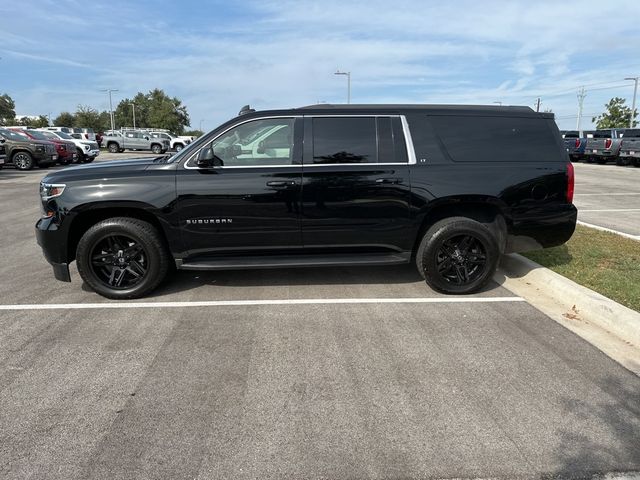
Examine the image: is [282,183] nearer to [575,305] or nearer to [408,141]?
[408,141]

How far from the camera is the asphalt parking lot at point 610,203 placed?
29.1ft

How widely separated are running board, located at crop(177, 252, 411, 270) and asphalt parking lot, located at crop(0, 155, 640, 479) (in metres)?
0.35

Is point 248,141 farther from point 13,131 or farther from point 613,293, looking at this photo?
point 13,131

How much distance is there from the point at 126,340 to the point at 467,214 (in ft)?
11.8

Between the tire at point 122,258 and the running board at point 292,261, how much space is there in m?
0.29

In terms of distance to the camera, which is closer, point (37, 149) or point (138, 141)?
point (37, 149)

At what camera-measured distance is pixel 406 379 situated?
3.35m

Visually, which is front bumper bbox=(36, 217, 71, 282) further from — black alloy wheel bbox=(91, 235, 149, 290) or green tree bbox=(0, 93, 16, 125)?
green tree bbox=(0, 93, 16, 125)

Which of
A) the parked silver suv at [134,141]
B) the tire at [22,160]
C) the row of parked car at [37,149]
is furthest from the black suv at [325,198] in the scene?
the parked silver suv at [134,141]

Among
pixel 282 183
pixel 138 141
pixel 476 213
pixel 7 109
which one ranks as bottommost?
pixel 476 213

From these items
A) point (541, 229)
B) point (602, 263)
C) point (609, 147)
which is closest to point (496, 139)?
point (541, 229)

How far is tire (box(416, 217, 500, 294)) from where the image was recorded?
16.3ft

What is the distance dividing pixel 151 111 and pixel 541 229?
3605 inches

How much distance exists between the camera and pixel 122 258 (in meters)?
4.88
